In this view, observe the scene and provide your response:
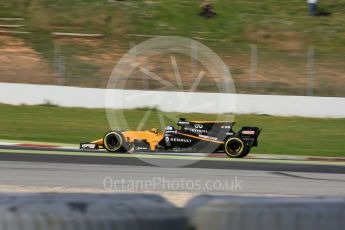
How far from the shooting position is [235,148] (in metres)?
12.7

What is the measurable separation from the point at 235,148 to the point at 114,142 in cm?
Result: 231

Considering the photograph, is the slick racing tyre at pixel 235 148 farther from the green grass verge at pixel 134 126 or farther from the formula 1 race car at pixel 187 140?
the green grass verge at pixel 134 126

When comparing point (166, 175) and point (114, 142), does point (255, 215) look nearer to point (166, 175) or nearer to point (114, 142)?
point (166, 175)

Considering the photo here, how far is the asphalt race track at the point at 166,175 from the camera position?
27.8 ft

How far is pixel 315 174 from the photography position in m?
10.5

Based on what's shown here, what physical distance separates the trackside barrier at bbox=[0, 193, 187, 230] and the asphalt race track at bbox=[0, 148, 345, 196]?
4.46 meters

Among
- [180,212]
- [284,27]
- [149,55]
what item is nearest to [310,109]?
[149,55]

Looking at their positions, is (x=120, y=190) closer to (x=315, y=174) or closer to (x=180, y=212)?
(x=315, y=174)

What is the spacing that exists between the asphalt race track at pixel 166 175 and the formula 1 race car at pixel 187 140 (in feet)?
0.94

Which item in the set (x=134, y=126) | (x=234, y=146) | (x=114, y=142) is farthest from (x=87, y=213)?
(x=134, y=126)

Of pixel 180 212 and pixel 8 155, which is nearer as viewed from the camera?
pixel 180 212

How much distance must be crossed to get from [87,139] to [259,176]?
258 inches

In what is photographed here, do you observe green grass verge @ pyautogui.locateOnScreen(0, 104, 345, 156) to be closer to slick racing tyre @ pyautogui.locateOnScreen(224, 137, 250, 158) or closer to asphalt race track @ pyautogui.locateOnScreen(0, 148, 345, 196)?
slick racing tyre @ pyautogui.locateOnScreen(224, 137, 250, 158)

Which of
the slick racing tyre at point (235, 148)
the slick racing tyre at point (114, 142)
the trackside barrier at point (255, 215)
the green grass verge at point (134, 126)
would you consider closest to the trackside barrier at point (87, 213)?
the trackside barrier at point (255, 215)
